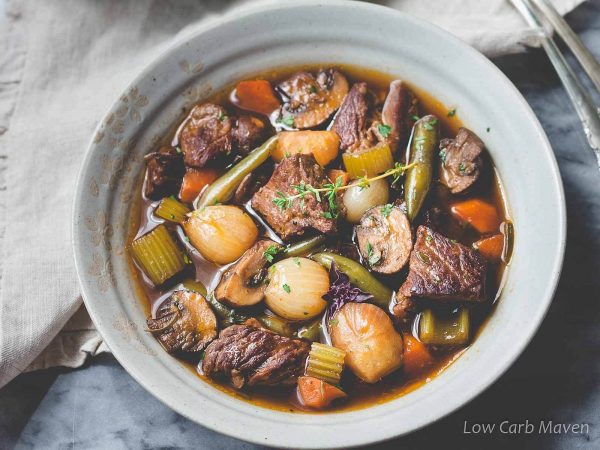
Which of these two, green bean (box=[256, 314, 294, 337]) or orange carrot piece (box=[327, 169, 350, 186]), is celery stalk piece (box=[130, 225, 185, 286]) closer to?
green bean (box=[256, 314, 294, 337])

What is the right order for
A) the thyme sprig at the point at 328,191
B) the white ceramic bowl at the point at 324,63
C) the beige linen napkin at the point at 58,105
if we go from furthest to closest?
the beige linen napkin at the point at 58,105 → the thyme sprig at the point at 328,191 → the white ceramic bowl at the point at 324,63

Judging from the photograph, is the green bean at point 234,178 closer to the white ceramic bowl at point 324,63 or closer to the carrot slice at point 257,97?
the carrot slice at point 257,97

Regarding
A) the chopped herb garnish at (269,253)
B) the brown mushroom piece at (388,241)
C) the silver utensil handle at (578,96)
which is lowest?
the chopped herb garnish at (269,253)

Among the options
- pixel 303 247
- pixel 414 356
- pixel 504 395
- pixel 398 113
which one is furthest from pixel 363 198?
pixel 504 395

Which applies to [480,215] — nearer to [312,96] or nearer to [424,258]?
[424,258]

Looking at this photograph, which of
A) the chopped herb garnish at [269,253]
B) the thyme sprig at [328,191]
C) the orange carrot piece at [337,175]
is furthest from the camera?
the orange carrot piece at [337,175]

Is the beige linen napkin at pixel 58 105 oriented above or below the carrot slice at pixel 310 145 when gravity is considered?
below

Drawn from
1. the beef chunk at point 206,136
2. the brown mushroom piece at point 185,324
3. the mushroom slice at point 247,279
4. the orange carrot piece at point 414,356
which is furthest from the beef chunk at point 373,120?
the brown mushroom piece at point 185,324

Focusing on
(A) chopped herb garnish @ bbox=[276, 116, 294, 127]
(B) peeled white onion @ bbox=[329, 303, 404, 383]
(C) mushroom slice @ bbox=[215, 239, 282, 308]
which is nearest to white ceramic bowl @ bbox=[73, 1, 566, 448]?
(B) peeled white onion @ bbox=[329, 303, 404, 383]
